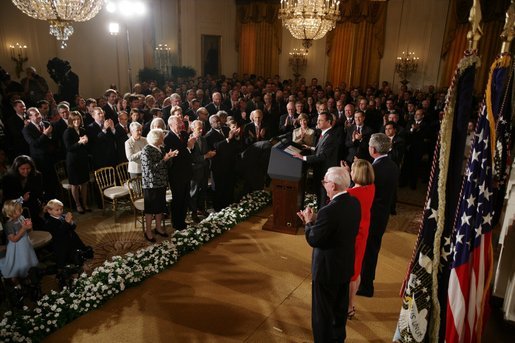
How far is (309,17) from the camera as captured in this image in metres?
6.52

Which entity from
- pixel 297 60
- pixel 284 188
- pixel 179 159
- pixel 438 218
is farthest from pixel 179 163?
pixel 297 60

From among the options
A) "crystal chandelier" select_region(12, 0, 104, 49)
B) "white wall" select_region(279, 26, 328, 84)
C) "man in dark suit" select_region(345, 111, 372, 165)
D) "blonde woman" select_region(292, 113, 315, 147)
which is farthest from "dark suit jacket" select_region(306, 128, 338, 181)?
"white wall" select_region(279, 26, 328, 84)

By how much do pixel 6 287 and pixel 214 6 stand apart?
16254 millimetres

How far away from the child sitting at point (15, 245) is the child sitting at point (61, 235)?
285 millimetres

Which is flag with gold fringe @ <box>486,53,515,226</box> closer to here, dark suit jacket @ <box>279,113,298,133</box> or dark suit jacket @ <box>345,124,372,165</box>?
dark suit jacket @ <box>345,124,372,165</box>

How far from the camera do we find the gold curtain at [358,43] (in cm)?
1539

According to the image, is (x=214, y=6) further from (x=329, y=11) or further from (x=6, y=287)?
(x=6, y=287)

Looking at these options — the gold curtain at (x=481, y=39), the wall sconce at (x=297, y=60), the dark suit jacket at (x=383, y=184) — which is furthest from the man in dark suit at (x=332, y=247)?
the wall sconce at (x=297, y=60)

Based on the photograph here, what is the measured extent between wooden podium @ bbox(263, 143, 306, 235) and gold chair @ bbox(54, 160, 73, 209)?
11.6 ft

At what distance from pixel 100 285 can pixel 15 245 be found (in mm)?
1007

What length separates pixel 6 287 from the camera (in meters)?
4.14

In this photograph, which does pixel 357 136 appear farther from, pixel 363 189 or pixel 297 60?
pixel 297 60

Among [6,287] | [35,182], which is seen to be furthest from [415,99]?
[6,287]

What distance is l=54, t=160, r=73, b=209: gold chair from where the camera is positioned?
6902 mm
